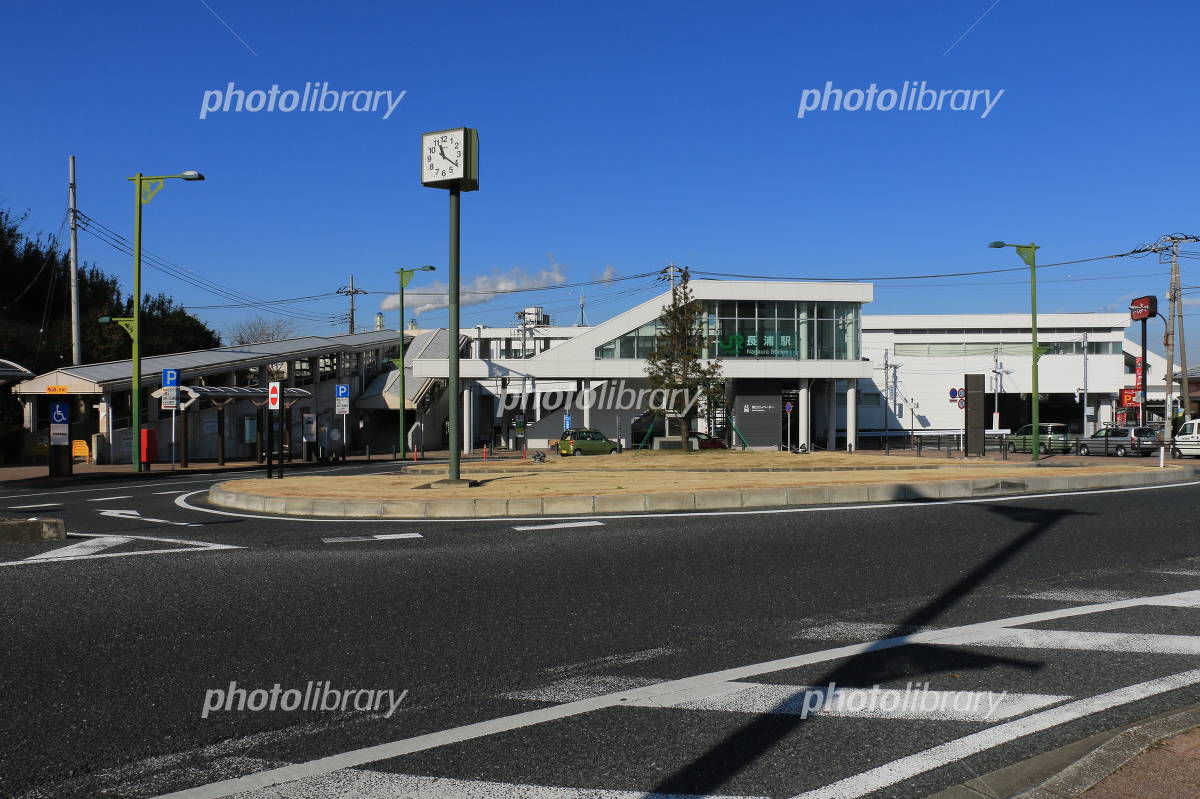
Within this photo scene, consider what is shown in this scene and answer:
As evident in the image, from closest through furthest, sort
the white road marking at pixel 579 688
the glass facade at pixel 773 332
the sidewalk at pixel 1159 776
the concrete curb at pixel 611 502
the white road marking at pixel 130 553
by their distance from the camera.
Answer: the sidewalk at pixel 1159 776 < the white road marking at pixel 579 688 < the white road marking at pixel 130 553 < the concrete curb at pixel 611 502 < the glass facade at pixel 773 332

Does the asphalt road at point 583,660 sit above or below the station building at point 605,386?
below

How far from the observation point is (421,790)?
3.34 metres

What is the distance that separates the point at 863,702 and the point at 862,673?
0.50 metres

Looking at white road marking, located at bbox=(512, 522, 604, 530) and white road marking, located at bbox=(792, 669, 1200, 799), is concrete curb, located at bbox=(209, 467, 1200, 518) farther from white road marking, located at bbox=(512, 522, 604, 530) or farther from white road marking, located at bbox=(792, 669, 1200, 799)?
white road marking, located at bbox=(792, 669, 1200, 799)

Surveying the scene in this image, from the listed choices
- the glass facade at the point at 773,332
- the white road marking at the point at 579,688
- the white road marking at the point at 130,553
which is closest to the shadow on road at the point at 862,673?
the white road marking at the point at 579,688

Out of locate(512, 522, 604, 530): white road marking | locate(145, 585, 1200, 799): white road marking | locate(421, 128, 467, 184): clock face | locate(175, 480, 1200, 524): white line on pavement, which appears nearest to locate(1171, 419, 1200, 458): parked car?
locate(175, 480, 1200, 524): white line on pavement

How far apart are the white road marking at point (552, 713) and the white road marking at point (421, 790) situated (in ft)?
0.40

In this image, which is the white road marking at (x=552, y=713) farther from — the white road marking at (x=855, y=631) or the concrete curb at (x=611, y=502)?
the concrete curb at (x=611, y=502)

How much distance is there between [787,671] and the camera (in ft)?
15.9

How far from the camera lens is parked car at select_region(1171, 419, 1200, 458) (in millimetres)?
34875

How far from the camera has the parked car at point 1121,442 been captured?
4022 cm

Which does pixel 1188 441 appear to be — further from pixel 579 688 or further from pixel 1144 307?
pixel 579 688

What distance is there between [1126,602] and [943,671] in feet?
9.10

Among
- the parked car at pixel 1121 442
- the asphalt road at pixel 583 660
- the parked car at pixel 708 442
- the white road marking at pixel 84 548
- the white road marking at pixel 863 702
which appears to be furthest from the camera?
the parked car at pixel 1121 442
